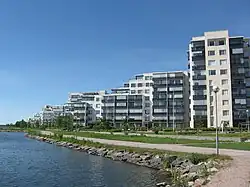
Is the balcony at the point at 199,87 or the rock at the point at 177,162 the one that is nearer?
the rock at the point at 177,162

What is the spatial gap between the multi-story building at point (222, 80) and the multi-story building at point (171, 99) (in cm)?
2022

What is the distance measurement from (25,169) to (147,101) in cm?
10844

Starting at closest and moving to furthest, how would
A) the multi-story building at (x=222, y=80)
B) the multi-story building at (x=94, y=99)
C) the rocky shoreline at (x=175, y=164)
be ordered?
the rocky shoreline at (x=175, y=164) → the multi-story building at (x=222, y=80) → the multi-story building at (x=94, y=99)

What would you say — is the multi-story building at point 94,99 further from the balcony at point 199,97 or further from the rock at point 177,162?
the rock at point 177,162

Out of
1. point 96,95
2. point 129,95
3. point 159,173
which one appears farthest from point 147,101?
point 159,173

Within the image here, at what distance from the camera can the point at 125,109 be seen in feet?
459

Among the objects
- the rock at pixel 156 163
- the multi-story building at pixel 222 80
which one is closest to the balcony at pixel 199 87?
the multi-story building at pixel 222 80

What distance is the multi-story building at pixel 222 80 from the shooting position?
94188mm

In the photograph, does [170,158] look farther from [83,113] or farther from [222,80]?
[83,113]

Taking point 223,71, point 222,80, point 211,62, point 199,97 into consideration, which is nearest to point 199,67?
Answer: point 211,62

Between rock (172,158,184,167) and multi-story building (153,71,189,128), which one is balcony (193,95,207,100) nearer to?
multi-story building (153,71,189,128)

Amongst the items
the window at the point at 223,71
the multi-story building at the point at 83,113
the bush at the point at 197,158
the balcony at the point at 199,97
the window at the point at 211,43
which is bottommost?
the bush at the point at 197,158

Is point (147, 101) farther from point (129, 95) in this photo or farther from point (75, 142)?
point (75, 142)

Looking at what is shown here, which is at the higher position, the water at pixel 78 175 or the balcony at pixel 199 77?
the balcony at pixel 199 77
